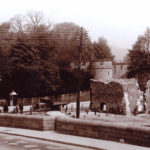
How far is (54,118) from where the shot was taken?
2150cm

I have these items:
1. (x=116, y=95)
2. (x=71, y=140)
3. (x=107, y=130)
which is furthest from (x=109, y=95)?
(x=107, y=130)

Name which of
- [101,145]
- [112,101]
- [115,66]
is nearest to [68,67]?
[115,66]

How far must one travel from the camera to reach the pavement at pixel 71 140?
617 inches

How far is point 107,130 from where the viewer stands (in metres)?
17.5

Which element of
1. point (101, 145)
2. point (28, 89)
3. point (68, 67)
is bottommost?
point (101, 145)

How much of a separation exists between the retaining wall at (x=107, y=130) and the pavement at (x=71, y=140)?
1.00ft

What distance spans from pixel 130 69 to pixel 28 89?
27.2 meters

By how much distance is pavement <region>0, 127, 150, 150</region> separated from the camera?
15680 millimetres

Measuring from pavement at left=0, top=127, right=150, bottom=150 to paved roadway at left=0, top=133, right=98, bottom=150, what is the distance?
0.33m

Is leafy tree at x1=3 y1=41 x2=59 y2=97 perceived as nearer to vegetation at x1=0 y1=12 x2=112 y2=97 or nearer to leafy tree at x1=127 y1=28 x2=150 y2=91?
vegetation at x1=0 y1=12 x2=112 y2=97

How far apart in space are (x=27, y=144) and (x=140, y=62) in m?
63.3

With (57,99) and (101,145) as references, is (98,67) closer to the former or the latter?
(57,99)

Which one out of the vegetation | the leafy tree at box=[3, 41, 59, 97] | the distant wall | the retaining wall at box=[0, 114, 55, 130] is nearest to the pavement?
the retaining wall at box=[0, 114, 55, 130]

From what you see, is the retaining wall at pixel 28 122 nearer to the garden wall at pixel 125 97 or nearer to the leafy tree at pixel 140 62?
the garden wall at pixel 125 97
